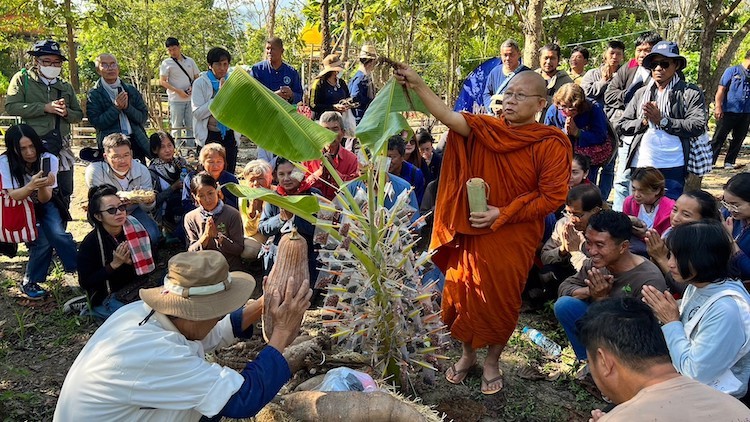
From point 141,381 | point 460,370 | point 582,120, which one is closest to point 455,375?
point 460,370

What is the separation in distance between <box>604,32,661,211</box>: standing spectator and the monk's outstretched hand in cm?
311

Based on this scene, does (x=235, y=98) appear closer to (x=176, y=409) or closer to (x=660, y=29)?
(x=176, y=409)

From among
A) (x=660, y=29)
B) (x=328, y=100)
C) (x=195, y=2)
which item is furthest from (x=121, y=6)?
(x=660, y=29)

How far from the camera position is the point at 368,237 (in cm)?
324

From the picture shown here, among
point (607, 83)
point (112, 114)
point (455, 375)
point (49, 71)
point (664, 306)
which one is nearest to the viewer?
point (664, 306)

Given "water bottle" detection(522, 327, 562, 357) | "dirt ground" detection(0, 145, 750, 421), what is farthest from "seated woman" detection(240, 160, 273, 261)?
"water bottle" detection(522, 327, 562, 357)

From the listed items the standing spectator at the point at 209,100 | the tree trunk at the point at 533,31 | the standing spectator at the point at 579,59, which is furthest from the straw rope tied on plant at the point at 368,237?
the tree trunk at the point at 533,31

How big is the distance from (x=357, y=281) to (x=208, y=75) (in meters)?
5.10

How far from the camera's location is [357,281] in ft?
10.8

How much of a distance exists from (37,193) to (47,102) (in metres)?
1.50

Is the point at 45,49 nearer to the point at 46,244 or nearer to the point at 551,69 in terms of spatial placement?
the point at 46,244

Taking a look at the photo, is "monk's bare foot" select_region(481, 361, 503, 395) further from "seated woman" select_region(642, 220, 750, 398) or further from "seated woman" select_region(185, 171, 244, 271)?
"seated woman" select_region(185, 171, 244, 271)

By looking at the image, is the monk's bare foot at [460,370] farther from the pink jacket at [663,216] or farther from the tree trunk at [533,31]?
the tree trunk at [533,31]

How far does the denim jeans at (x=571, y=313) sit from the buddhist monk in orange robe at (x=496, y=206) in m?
0.38
